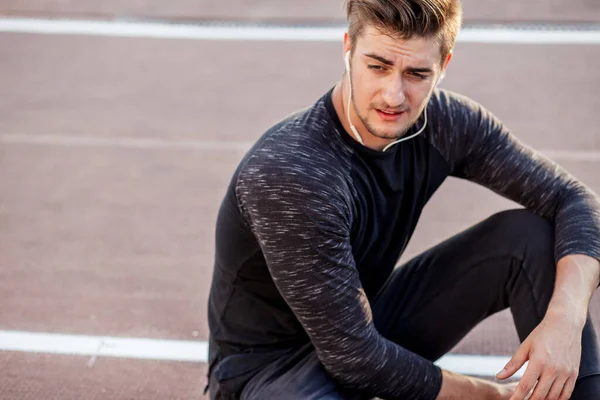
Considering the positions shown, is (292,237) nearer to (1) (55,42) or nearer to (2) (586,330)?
(2) (586,330)

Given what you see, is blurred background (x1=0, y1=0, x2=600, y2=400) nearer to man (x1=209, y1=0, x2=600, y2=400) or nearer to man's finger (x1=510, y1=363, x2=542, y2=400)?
man (x1=209, y1=0, x2=600, y2=400)

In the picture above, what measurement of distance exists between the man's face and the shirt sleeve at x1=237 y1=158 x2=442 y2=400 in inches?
6.6

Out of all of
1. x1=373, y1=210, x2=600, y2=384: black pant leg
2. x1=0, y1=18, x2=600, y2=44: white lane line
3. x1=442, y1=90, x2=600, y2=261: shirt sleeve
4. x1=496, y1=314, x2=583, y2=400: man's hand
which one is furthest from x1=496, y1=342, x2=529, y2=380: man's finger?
x1=0, y1=18, x2=600, y2=44: white lane line

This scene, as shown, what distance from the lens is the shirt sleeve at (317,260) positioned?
5.65 feet

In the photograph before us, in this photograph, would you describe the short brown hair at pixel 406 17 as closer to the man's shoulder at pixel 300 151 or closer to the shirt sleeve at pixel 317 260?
the man's shoulder at pixel 300 151

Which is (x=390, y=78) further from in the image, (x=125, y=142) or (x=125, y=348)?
(x=125, y=142)

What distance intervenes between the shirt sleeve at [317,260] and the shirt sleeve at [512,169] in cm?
41

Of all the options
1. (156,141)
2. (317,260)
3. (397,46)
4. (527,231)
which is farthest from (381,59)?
(156,141)

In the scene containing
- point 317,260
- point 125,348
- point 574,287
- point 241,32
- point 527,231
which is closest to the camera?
point 317,260

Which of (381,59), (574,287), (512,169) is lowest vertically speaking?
(574,287)

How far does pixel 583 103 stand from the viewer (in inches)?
159

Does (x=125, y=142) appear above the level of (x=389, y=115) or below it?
below

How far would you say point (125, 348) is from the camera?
2.59 m

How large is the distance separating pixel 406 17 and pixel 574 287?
64cm
